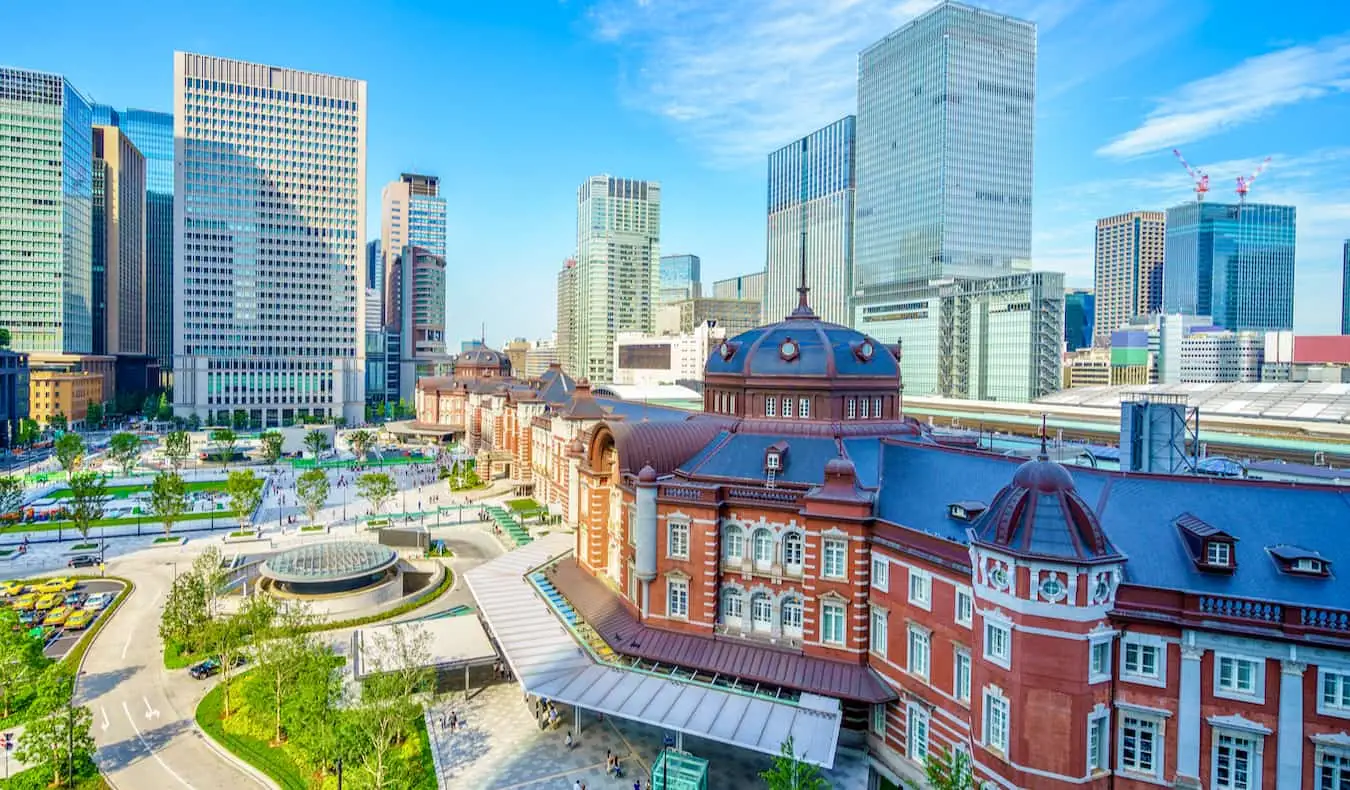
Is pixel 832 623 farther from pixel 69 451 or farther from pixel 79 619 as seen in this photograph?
pixel 69 451

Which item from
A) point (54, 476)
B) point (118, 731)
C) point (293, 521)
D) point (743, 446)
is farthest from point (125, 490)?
point (743, 446)

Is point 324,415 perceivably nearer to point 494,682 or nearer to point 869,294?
point 869,294

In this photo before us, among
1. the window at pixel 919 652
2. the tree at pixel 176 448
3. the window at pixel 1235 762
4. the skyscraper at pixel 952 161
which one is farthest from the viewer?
the skyscraper at pixel 952 161

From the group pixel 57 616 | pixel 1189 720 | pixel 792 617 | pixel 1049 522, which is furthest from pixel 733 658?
pixel 57 616

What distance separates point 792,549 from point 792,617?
3.66 m

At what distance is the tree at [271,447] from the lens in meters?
126

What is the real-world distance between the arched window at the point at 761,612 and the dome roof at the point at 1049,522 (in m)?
15.8

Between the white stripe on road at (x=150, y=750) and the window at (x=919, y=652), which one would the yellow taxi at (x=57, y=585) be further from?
the window at (x=919, y=652)

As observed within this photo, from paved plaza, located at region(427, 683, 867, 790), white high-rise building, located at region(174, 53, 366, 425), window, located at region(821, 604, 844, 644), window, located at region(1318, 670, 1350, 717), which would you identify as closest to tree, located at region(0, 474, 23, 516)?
paved plaza, located at region(427, 683, 867, 790)

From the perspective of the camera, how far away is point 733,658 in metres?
41.1

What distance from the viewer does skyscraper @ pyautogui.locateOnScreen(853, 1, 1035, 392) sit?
165250mm

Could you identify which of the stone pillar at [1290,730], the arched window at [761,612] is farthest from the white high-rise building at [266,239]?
the stone pillar at [1290,730]

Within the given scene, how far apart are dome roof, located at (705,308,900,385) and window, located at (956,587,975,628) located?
19537 mm

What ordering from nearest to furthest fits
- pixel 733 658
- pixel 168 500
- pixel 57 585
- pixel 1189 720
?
pixel 1189 720 → pixel 733 658 → pixel 57 585 → pixel 168 500
